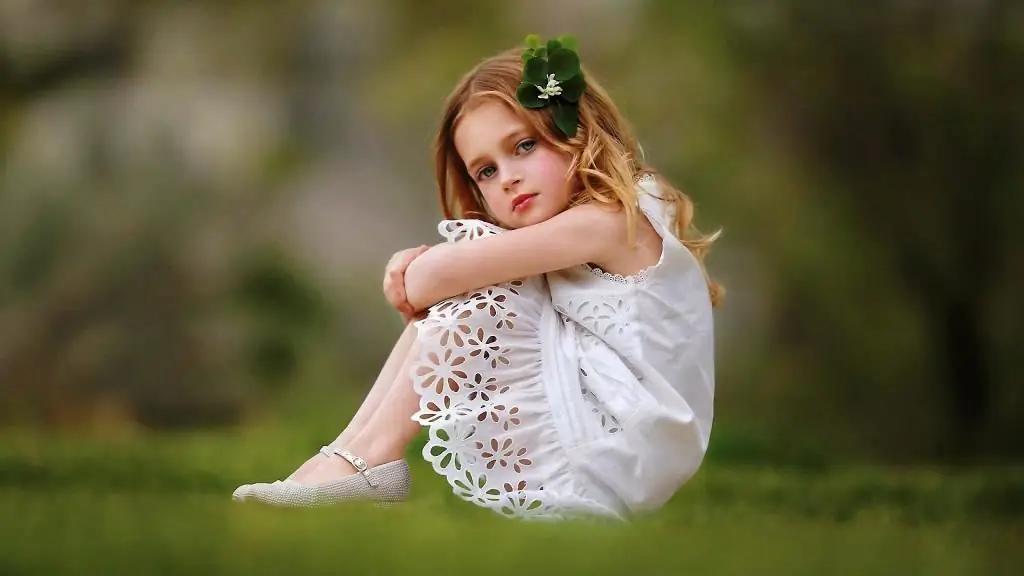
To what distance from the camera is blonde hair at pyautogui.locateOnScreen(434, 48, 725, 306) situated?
4.47ft

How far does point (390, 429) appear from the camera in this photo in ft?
4.19

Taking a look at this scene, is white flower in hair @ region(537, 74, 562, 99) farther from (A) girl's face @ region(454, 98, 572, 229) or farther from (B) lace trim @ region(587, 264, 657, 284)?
(B) lace trim @ region(587, 264, 657, 284)

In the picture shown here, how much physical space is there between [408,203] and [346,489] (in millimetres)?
2142

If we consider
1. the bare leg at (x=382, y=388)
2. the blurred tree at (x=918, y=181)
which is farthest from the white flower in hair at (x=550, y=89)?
the blurred tree at (x=918, y=181)

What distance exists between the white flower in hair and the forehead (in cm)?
Result: 5

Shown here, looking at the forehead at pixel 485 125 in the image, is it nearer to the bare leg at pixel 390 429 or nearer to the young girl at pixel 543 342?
the young girl at pixel 543 342

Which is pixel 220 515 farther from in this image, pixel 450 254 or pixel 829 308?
pixel 829 308

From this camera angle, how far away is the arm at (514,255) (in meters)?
1.25

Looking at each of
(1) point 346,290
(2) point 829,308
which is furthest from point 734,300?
(1) point 346,290

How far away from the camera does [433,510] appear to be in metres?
1.18

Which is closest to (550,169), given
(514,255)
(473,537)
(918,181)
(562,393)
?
(514,255)

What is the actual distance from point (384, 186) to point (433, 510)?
2.26 metres

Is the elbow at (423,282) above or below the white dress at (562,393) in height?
above

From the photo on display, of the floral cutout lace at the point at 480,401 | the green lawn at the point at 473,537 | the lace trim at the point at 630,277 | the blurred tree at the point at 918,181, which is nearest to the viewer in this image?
the green lawn at the point at 473,537
